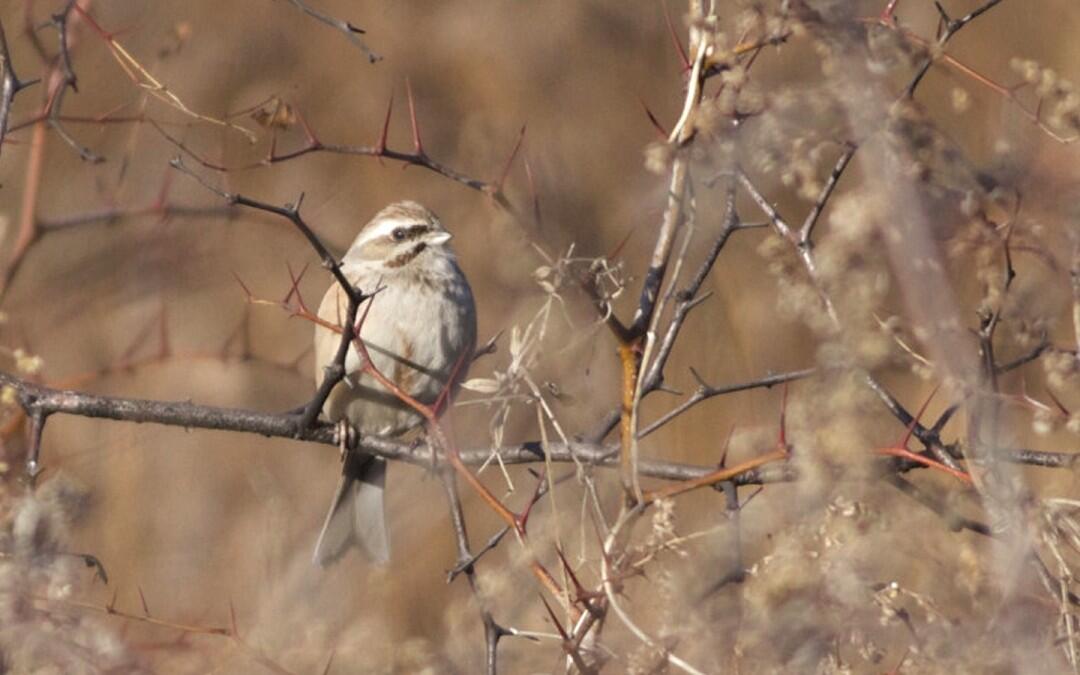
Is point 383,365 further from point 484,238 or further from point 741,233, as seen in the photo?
point 741,233

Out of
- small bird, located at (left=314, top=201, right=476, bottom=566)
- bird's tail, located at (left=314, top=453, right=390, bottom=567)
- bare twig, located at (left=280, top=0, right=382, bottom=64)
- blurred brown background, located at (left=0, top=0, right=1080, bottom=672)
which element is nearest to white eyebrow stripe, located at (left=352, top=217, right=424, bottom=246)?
small bird, located at (left=314, top=201, right=476, bottom=566)

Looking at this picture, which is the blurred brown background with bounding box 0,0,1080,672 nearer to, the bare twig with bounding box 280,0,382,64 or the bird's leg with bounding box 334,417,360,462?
the bird's leg with bounding box 334,417,360,462

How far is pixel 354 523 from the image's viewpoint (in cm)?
427

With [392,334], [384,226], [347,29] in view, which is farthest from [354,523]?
[347,29]

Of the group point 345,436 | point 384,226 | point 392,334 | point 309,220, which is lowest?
point 345,436

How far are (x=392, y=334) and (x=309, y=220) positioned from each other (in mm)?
1815

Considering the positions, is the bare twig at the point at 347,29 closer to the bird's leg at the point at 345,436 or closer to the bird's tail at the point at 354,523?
the bird's leg at the point at 345,436

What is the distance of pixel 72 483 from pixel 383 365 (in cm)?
153

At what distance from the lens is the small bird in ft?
12.8

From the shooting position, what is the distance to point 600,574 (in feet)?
6.19

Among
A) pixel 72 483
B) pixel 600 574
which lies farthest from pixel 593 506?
pixel 72 483

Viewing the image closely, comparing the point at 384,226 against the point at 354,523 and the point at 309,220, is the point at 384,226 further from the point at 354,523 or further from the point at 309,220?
the point at 309,220

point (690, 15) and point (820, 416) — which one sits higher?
point (690, 15)

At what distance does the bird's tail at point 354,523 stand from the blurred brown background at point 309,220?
847 mm
